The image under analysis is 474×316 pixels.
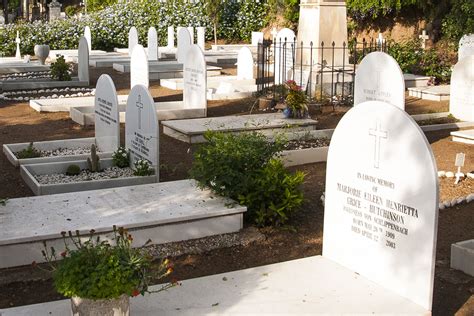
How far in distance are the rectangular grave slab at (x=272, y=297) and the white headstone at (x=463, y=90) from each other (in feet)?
25.2

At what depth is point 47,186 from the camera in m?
7.97

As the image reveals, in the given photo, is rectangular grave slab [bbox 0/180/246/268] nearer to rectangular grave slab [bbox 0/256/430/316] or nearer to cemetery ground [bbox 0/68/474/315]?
cemetery ground [bbox 0/68/474/315]

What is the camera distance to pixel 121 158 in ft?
29.8

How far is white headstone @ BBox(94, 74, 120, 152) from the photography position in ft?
31.0

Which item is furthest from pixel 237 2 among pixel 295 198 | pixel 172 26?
pixel 295 198

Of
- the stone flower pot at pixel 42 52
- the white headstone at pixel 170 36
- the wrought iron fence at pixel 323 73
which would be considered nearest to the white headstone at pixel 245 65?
the wrought iron fence at pixel 323 73

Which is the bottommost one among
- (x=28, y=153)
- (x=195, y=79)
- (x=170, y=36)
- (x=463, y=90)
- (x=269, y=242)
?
(x=269, y=242)

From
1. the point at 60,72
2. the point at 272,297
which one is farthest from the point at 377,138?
the point at 60,72

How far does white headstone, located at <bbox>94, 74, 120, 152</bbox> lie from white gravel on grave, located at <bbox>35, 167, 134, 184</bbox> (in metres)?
0.69

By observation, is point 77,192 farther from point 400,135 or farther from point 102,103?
point 400,135

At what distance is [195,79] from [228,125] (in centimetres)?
236

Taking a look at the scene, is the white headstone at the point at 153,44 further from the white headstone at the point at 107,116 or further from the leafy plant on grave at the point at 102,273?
the leafy plant on grave at the point at 102,273

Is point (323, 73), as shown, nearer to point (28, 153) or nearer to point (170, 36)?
point (28, 153)

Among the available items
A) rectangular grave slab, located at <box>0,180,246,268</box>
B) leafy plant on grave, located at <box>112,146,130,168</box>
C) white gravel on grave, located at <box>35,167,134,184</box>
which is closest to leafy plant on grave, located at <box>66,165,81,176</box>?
white gravel on grave, located at <box>35,167,134,184</box>
